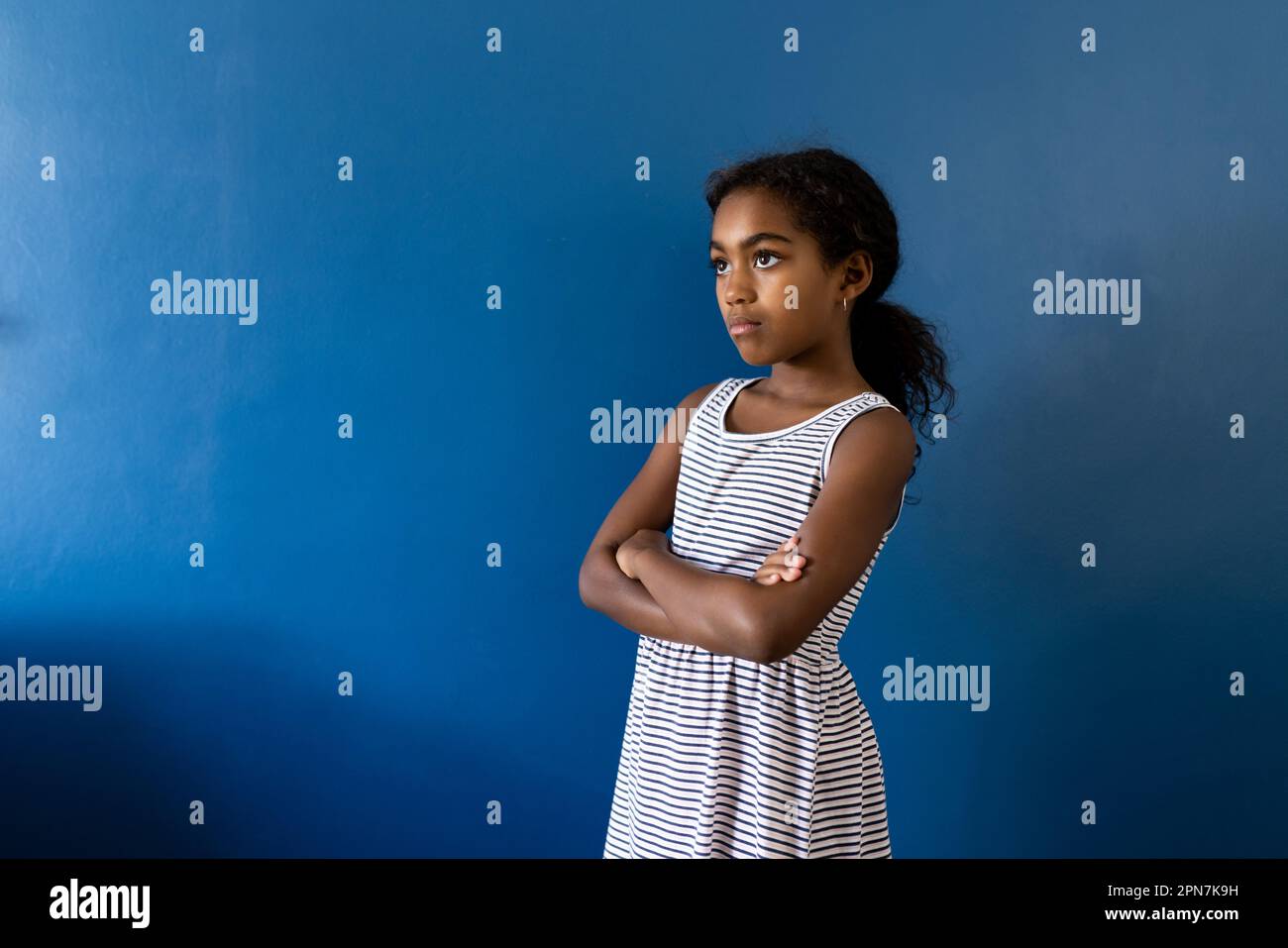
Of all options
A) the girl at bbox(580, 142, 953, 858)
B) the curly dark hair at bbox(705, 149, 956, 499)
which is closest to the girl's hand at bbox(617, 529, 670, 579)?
the girl at bbox(580, 142, 953, 858)

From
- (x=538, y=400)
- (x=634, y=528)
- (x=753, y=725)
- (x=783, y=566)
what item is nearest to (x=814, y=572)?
(x=783, y=566)

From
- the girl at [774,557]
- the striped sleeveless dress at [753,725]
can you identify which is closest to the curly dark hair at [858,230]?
the girl at [774,557]

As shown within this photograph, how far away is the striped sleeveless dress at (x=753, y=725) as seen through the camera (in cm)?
96

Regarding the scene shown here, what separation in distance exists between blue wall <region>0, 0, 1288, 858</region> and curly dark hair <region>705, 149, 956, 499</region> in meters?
0.31

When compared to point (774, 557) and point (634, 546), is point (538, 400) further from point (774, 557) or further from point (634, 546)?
point (774, 557)

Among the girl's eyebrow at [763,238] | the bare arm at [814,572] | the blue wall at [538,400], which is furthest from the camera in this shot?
the blue wall at [538,400]

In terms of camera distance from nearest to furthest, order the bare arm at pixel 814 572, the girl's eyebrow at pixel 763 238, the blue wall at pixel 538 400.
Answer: the bare arm at pixel 814 572 → the girl's eyebrow at pixel 763 238 → the blue wall at pixel 538 400

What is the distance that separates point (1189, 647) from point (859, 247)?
2.66 feet

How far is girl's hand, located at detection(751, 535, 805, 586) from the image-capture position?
0.94 m

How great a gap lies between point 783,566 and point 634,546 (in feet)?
0.61

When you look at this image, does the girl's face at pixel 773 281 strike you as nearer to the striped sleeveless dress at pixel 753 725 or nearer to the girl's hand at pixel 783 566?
the striped sleeveless dress at pixel 753 725

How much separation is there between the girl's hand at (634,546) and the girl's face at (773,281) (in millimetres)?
204

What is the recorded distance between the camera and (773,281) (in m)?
1.04

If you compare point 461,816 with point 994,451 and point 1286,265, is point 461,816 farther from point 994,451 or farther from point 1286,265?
point 1286,265
